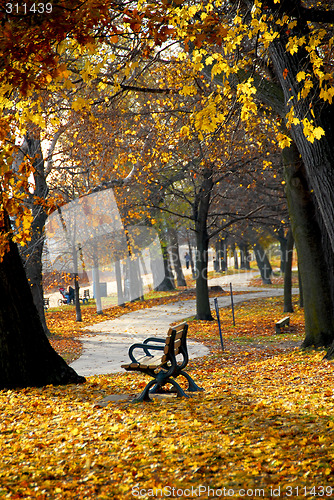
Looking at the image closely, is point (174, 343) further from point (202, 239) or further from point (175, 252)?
point (175, 252)

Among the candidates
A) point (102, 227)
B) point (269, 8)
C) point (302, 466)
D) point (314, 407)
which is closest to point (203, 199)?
point (102, 227)

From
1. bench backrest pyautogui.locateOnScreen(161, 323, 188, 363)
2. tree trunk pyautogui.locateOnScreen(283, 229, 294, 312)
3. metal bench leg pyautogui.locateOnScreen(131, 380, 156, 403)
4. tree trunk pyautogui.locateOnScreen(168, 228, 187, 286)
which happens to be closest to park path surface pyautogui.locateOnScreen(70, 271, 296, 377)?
bench backrest pyautogui.locateOnScreen(161, 323, 188, 363)

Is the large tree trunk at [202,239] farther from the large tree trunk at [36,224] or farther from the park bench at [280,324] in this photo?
the large tree trunk at [36,224]

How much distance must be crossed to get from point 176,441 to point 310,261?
19.8 ft

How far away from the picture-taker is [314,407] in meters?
4.85

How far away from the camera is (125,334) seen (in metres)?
16.2

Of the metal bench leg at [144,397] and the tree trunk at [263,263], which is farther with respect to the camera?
the tree trunk at [263,263]

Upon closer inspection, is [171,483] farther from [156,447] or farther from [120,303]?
[120,303]

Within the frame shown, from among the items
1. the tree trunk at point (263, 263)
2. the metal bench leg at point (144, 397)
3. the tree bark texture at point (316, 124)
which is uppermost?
the tree bark texture at point (316, 124)

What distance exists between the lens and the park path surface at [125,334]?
1077 cm

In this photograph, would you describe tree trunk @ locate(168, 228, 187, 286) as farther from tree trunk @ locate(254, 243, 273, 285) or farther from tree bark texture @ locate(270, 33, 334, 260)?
tree bark texture @ locate(270, 33, 334, 260)

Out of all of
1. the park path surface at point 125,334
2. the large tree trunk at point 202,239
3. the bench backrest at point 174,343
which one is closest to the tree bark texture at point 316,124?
the bench backrest at point 174,343

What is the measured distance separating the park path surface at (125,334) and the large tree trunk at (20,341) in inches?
94.8

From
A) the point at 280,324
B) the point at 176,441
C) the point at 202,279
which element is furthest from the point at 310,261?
the point at 202,279
